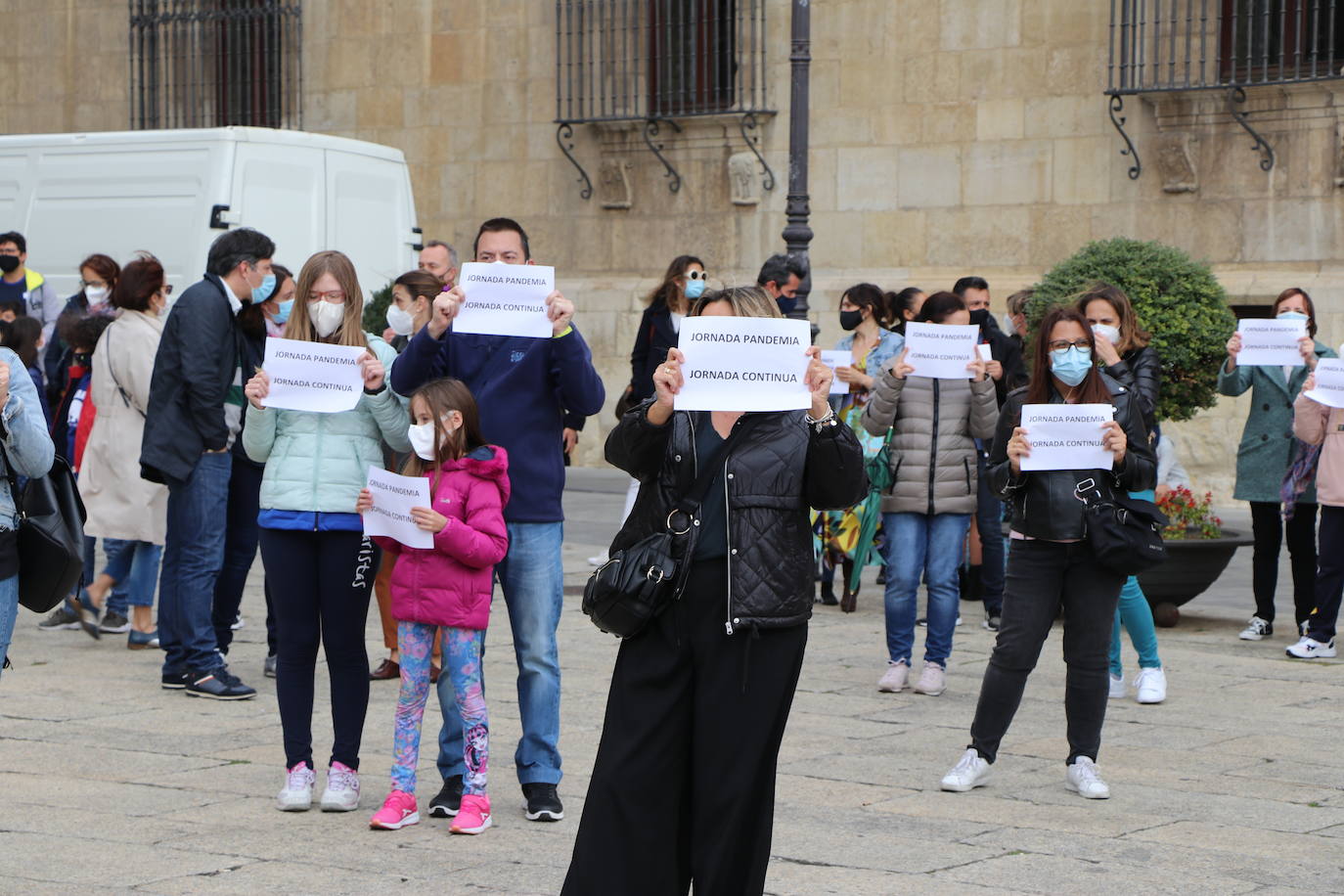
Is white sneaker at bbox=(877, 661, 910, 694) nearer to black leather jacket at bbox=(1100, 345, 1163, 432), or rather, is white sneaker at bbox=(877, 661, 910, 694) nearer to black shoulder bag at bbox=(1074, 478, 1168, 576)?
black leather jacket at bbox=(1100, 345, 1163, 432)

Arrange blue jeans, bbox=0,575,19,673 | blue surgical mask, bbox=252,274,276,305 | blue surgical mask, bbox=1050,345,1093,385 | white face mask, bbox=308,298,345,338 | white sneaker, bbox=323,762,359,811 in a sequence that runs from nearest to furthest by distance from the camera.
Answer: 1. blue jeans, bbox=0,575,19,673
2. white sneaker, bbox=323,762,359,811
3. white face mask, bbox=308,298,345,338
4. blue surgical mask, bbox=1050,345,1093,385
5. blue surgical mask, bbox=252,274,276,305

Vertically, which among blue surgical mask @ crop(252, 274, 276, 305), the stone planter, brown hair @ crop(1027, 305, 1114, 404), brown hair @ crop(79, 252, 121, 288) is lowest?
the stone planter

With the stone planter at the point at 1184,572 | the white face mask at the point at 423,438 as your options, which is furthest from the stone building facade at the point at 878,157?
the white face mask at the point at 423,438

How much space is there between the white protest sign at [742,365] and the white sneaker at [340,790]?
2.32m

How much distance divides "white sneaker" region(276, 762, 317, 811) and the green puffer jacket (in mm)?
835

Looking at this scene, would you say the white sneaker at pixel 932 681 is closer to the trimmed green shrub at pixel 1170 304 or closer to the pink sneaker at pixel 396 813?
the trimmed green shrub at pixel 1170 304

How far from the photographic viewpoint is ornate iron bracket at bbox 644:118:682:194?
748 inches

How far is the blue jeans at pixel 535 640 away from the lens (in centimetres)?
644

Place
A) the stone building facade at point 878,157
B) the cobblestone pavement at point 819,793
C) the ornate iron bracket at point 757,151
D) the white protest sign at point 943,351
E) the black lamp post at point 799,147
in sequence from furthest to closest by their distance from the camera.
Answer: the ornate iron bracket at point 757,151 → the stone building facade at point 878,157 → the black lamp post at point 799,147 → the white protest sign at point 943,351 → the cobblestone pavement at point 819,793

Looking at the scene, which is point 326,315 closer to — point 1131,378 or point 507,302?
point 507,302

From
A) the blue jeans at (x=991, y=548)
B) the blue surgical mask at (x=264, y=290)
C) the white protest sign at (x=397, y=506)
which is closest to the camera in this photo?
the white protest sign at (x=397, y=506)

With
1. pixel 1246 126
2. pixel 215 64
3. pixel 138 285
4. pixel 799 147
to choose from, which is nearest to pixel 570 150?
pixel 215 64

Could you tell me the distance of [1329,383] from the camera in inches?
369

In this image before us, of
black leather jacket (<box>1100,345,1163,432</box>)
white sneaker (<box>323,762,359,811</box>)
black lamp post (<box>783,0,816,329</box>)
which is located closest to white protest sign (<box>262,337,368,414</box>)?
white sneaker (<box>323,762,359,811</box>)
